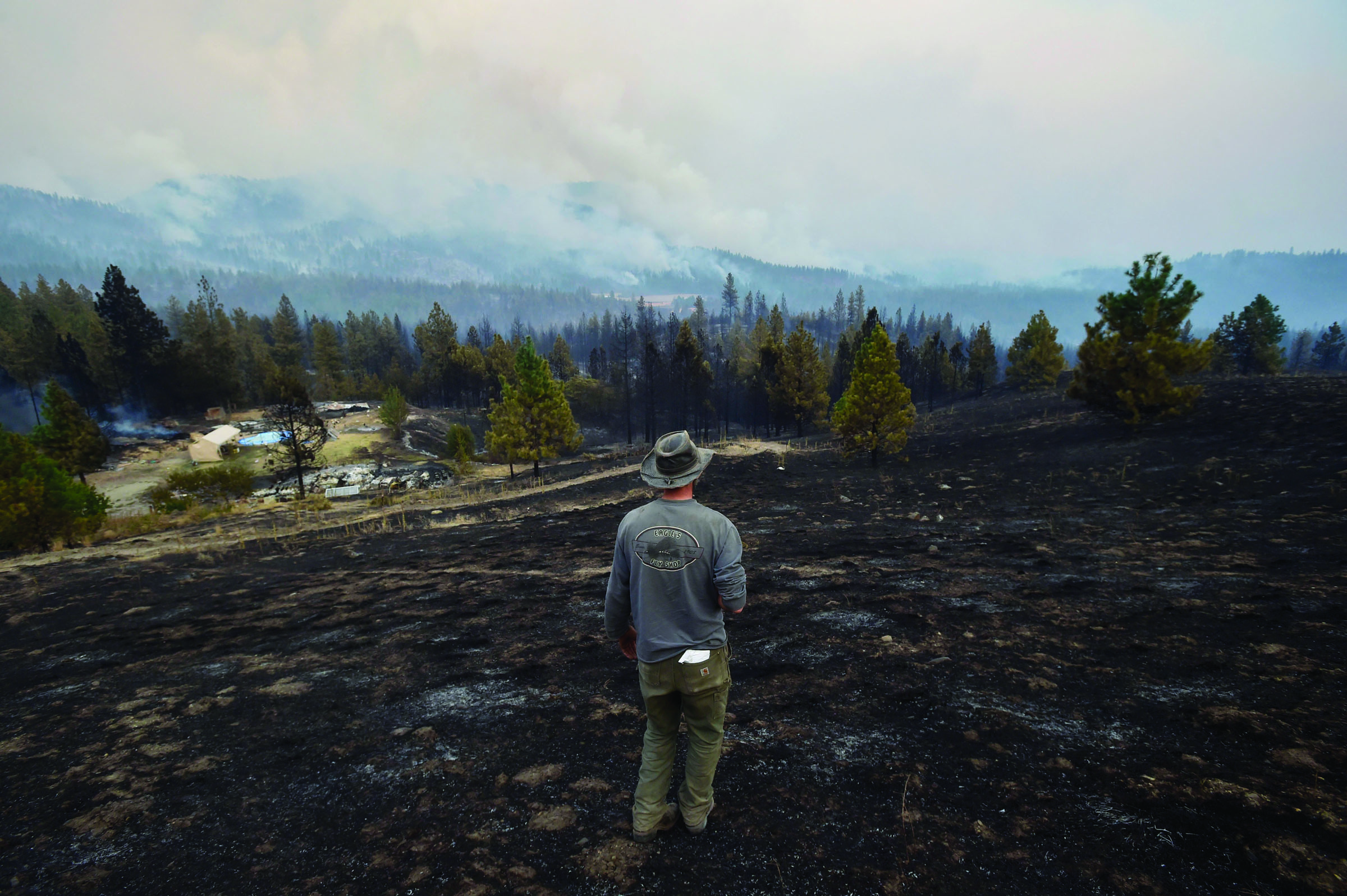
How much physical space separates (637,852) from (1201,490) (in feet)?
58.0

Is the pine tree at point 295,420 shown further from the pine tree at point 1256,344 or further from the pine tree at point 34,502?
the pine tree at point 1256,344

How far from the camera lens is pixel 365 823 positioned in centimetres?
405

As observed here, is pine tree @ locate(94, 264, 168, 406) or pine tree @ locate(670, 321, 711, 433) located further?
pine tree @ locate(94, 264, 168, 406)

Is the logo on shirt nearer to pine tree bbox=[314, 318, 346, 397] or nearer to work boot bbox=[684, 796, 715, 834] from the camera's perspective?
work boot bbox=[684, 796, 715, 834]

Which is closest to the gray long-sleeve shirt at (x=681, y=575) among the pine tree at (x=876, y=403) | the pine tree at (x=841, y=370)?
the pine tree at (x=876, y=403)

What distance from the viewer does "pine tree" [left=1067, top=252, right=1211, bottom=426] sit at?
21.5 meters

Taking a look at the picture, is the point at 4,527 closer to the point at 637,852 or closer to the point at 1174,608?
the point at 637,852

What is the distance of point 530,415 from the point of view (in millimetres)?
33781

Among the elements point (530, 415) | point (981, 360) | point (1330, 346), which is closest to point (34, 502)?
point (530, 415)

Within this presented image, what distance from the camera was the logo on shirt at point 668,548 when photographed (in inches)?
139

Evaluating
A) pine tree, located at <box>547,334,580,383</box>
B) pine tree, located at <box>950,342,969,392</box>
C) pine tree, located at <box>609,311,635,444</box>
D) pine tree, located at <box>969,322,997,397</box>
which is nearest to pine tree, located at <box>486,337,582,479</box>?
pine tree, located at <box>609,311,635,444</box>

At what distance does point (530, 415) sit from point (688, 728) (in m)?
32.0

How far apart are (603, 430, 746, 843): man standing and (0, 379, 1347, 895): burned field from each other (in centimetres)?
47

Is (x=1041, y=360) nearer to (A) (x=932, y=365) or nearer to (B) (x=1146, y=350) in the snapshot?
(A) (x=932, y=365)
